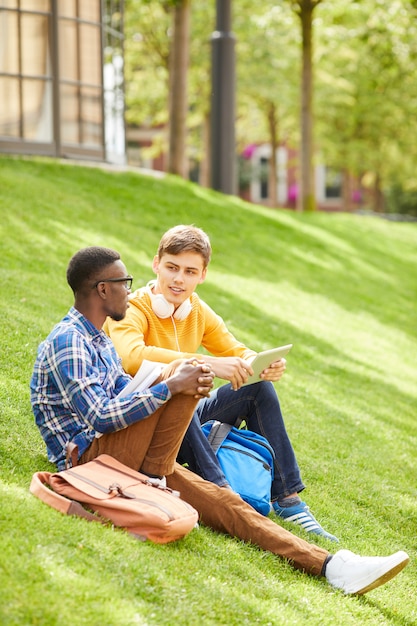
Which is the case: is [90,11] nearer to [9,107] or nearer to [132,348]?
[9,107]

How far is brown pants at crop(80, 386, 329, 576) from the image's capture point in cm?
441

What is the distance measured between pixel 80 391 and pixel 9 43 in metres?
10.9

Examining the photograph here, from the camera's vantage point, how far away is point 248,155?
174ft

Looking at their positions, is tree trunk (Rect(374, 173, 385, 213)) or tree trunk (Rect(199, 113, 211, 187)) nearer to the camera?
tree trunk (Rect(199, 113, 211, 187))

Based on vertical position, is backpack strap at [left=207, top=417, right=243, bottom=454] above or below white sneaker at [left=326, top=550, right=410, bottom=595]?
above

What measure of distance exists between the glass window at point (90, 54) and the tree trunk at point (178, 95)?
263 cm

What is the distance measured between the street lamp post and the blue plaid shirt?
39.8ft

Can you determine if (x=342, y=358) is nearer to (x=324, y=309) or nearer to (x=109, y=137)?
(x=324, y=309)

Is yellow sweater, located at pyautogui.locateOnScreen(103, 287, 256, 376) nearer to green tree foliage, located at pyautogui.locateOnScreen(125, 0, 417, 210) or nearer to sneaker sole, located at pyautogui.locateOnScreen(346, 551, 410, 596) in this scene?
sneaker sole, located at pyautogui.locateOnScreen(346, 551, 410, 596)

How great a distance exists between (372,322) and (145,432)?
28.5 feet

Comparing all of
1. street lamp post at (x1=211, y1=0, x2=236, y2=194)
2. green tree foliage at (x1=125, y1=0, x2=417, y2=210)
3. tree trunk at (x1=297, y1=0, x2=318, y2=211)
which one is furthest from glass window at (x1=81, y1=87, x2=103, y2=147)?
tree trunk at (x1=297, y1=0, x2=318, y2=211)

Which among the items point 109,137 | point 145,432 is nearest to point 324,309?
point 109,137

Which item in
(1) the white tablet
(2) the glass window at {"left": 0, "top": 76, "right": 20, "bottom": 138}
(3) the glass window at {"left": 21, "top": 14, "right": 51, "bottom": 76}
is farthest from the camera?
(3) the glass window at {"left": 21, "top": 14, "right": 51, "bottom": 76}

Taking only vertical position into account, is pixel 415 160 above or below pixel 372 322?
above
